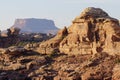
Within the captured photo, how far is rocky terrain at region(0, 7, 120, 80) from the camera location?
55.5 m

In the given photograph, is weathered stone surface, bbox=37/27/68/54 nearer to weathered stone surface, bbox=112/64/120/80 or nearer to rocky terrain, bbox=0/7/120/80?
rocky terrain, bbox=0/7/120/80

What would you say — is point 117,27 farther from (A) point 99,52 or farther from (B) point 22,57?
(B) point 22,57

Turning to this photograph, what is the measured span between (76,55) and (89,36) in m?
2.80

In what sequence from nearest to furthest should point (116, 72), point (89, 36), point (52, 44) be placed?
point (116, 72), point (89, 36), point (52, 44)

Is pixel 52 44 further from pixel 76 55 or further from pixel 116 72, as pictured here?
pixel 116 72

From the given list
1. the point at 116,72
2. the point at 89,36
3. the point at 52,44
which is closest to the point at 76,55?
the point at 89,36

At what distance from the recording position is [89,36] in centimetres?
6206

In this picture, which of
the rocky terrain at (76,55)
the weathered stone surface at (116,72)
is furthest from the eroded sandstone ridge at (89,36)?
the weathered stone surface at (116,72)

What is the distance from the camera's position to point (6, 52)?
64.8 meters

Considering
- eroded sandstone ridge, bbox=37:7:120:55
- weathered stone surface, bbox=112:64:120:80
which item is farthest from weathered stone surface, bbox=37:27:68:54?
weathered stone surface, bbox=112:64:120:80

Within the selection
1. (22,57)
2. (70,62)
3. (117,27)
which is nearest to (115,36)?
(117,27)

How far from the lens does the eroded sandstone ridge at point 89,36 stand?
5944 centimetres

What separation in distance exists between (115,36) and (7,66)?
13.0 meters

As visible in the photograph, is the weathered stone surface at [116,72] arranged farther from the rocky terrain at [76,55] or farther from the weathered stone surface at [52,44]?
the weathered stone surface at [52,44]
